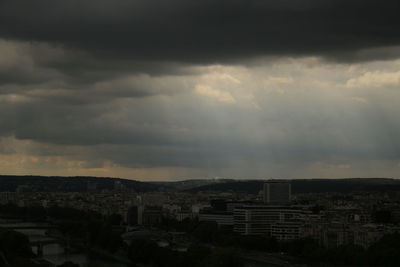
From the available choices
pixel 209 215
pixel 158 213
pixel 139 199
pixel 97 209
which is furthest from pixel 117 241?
pixel 139 199

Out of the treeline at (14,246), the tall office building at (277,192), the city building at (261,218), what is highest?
the tall office building at (277,192)

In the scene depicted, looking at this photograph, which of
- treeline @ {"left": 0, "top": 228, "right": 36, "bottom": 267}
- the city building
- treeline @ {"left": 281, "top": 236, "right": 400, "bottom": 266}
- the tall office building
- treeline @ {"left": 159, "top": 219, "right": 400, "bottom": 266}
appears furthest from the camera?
the tall office building

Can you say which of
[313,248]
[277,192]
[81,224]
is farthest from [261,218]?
[277,192]

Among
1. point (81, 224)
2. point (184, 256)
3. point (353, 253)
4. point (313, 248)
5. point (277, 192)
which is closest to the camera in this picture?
point (184, 256)

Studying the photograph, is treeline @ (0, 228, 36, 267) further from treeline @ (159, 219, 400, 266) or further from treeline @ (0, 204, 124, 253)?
treeline @ (159, 219, 400, 266)

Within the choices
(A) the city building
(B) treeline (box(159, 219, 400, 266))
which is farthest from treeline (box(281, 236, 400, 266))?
(A) the city building

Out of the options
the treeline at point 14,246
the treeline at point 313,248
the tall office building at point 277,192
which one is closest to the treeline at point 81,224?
the treeline at point 14,246

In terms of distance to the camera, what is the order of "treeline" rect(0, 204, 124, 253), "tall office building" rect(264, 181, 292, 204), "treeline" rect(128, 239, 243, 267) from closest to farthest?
"treeline" rect(128, 239, 243, 267), "treeline" rect(0, 204, 124, 253), "tall office building" rect(264, 181, 292, 204)

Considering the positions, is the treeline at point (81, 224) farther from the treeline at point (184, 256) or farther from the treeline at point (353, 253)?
the treeline at point (353, 253)

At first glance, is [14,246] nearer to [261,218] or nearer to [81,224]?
[81,224]

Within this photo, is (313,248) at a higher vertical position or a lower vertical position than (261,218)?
lower

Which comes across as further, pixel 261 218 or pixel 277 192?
pixel 277 192
